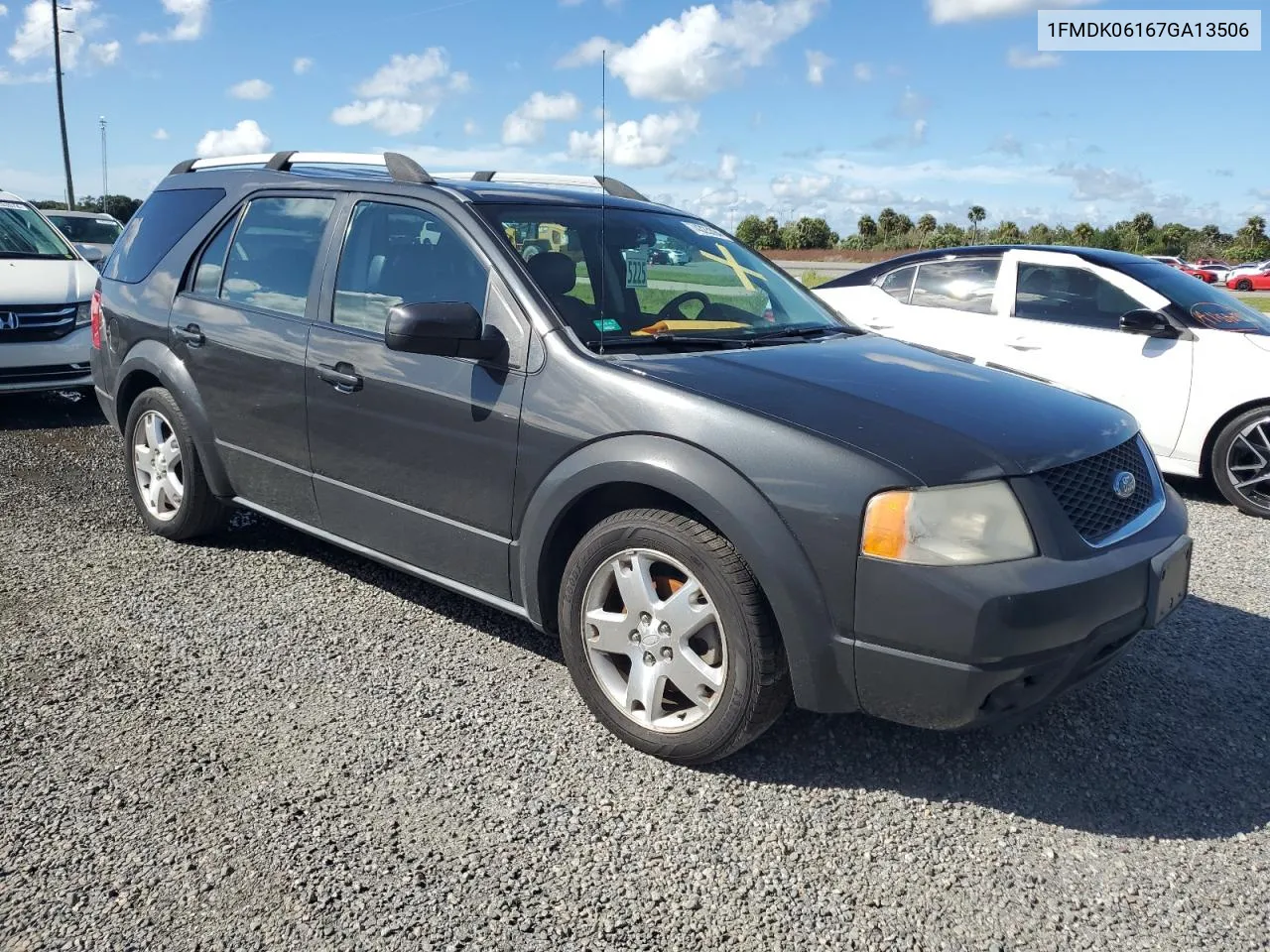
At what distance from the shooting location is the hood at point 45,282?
829 centimetres

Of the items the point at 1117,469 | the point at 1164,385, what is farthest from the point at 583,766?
the point at 1164,385

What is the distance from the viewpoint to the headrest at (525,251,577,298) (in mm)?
3682

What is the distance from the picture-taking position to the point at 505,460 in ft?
11.5

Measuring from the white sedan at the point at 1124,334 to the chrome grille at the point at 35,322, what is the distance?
246 inches

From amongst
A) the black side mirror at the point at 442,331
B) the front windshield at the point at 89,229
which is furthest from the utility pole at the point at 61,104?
the black side mirror at the point at 442,331

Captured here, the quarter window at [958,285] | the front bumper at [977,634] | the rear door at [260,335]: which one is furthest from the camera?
the quarter window at [958,285]

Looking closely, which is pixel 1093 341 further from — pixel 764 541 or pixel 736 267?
pixel 764 541

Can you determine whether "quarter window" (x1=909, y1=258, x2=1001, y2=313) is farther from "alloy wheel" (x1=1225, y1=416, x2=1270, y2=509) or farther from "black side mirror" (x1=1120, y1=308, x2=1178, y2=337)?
"alloy wheel" (x1=1225, y1=416, x2=1270, y2=509)

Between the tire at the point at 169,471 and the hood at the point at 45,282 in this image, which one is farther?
the hood at the point at 45,282

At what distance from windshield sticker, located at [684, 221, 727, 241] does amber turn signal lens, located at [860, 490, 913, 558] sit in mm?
2133

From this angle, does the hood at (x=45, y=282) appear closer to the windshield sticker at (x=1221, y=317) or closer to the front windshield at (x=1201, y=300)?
the front windshield at (x=1201, y=300)

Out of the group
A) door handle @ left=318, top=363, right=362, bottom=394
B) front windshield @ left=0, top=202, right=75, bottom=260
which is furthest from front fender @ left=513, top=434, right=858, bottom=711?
front windshield @ left=0, top=202, right=75, bottom=260

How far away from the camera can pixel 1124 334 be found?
682 cm

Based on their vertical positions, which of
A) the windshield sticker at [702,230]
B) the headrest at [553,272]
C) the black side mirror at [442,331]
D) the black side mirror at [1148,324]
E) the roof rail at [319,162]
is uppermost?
the roof rail at [319,162]
